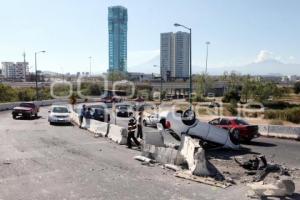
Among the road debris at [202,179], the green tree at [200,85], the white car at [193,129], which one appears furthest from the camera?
the green tree at [200,85]

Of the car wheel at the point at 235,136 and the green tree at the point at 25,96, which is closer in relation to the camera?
the car wheel at the point at 235,136

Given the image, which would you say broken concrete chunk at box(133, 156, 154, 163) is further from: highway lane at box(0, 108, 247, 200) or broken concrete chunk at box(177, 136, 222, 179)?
broken concrete chunk at box(177, 136, 222, 179)

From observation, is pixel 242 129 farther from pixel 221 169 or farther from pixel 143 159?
pixel 143 159

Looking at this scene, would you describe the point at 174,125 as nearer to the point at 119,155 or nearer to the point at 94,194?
the point at 119,155

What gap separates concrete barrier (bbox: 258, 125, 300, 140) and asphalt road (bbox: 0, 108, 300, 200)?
3496 mm

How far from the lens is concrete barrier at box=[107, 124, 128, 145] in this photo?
2111 centimetres

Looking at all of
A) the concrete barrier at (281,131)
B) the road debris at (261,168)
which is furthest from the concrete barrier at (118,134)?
the concrete barrier at (281,131)

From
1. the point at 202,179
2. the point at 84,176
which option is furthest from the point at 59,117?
the point at 202,179

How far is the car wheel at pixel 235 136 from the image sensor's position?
65.1 ft

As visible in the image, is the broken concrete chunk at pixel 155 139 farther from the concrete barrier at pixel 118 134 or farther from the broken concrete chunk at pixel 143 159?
the concrete barrier at pixel 118 134

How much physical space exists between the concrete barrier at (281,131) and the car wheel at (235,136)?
14.2 ft

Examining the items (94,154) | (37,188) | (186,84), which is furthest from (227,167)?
(186,84)

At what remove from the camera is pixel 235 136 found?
69.6ft

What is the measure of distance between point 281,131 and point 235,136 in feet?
17.6
